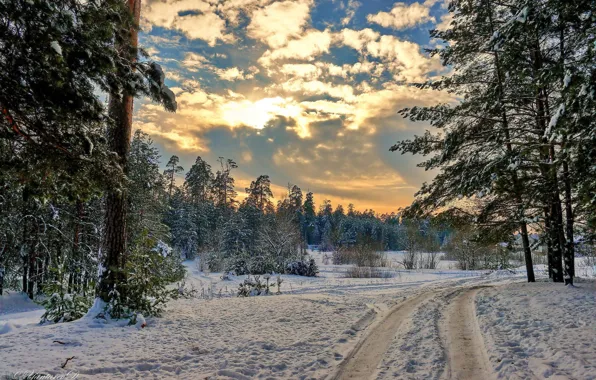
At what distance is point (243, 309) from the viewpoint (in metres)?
8.58

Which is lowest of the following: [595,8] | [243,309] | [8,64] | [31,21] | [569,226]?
[243,309]

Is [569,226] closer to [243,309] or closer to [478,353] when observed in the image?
[478,353]

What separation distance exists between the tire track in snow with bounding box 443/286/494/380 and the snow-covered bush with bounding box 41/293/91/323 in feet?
25.2

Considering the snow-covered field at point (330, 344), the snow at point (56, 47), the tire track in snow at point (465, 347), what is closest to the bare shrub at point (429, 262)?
the snow-covered field at point (330, 344)

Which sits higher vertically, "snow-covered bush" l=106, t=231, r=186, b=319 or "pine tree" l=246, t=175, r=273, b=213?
"pine tree" l=246, t=175, r=273, b=213

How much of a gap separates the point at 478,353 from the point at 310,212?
86.7m

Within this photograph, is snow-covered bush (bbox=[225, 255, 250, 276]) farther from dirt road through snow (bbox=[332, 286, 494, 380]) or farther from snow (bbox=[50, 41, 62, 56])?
snow (bbox=[50, 41, 62, 56])

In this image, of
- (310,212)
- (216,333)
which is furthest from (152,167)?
(310,212)

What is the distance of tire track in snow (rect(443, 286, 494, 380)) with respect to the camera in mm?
4262

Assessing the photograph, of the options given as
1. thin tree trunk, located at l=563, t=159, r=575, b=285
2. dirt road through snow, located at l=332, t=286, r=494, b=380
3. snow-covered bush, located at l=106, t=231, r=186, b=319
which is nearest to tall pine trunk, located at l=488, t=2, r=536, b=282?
thin tree trunk, located at l=563, t=159, r=575, b=285

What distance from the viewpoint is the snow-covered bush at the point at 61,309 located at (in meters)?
7.16

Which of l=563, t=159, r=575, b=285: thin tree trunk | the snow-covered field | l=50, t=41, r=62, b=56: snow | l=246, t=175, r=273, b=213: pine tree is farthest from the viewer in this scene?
l=246, t=175, r=273, b=213: pine tree

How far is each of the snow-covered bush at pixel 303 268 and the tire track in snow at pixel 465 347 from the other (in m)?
19.8

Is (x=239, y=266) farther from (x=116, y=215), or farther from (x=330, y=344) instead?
(x=330, y=344)
